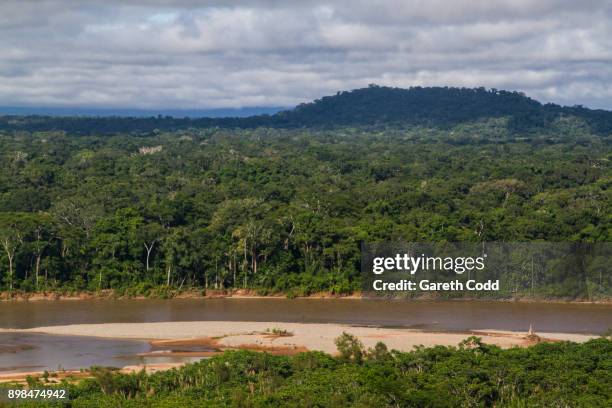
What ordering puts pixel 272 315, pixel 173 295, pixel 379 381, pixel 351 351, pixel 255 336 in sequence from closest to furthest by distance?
1. pixel 379 381
2. pixel 351 351
3. pixel 255 336
4. pixel 272 315
5. pixel 173 295

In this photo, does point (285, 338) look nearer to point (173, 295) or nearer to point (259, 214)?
point (173, 295)

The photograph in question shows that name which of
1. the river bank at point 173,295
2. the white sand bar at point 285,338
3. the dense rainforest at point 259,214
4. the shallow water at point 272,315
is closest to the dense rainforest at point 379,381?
the white sand bar at point 285,338

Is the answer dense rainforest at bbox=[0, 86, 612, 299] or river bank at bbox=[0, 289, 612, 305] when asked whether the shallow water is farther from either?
dense rainforest at bbox=[0, 86, 612, 299]

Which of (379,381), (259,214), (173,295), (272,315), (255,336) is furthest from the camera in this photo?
(259,214)

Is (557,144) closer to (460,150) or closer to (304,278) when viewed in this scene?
(460,150)

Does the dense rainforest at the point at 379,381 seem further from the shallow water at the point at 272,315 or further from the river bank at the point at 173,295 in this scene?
the river bank at the point at 173,295

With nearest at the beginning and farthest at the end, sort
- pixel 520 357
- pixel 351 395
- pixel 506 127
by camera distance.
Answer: pixel 351 395
pixel 520 357
pixel 506 127

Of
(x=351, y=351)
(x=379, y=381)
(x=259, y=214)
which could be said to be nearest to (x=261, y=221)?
(x=259, y=214)

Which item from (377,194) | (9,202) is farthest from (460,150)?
(9,202)

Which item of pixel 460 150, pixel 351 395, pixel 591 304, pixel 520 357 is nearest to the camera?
pixel 351 395
